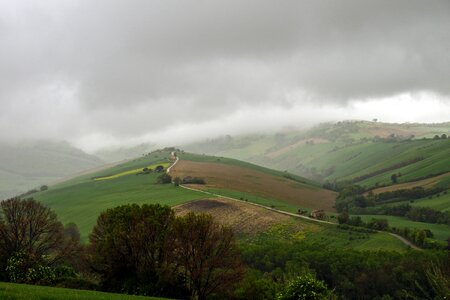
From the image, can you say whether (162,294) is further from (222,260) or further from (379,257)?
(379,257)

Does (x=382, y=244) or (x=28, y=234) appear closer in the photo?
(x=28, y=234)

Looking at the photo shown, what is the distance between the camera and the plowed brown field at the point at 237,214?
158375mm

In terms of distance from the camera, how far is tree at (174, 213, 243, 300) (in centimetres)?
5978

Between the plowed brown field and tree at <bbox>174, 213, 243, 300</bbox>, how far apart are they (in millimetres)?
88917

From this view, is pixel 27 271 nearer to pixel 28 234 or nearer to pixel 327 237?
pixel 28 234

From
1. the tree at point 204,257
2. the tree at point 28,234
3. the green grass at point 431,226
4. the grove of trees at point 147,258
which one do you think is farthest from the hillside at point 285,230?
the tree at point 28,234

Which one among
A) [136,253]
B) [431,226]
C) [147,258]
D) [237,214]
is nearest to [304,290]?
[147,258]

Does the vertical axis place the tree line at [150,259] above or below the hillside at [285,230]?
Result: above

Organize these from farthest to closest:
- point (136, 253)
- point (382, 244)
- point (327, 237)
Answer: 1. point (327, 237)
2. point (382, 244)
3. point (136, 253)

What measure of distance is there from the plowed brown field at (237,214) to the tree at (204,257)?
88917mm

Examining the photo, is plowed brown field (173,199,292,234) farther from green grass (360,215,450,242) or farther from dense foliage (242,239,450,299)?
green grass (360,215,450,242)

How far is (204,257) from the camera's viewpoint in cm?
6069

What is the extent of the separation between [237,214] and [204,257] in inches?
4285

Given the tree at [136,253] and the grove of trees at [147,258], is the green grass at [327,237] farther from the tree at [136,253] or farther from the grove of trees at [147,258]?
the tree at [136,253]
